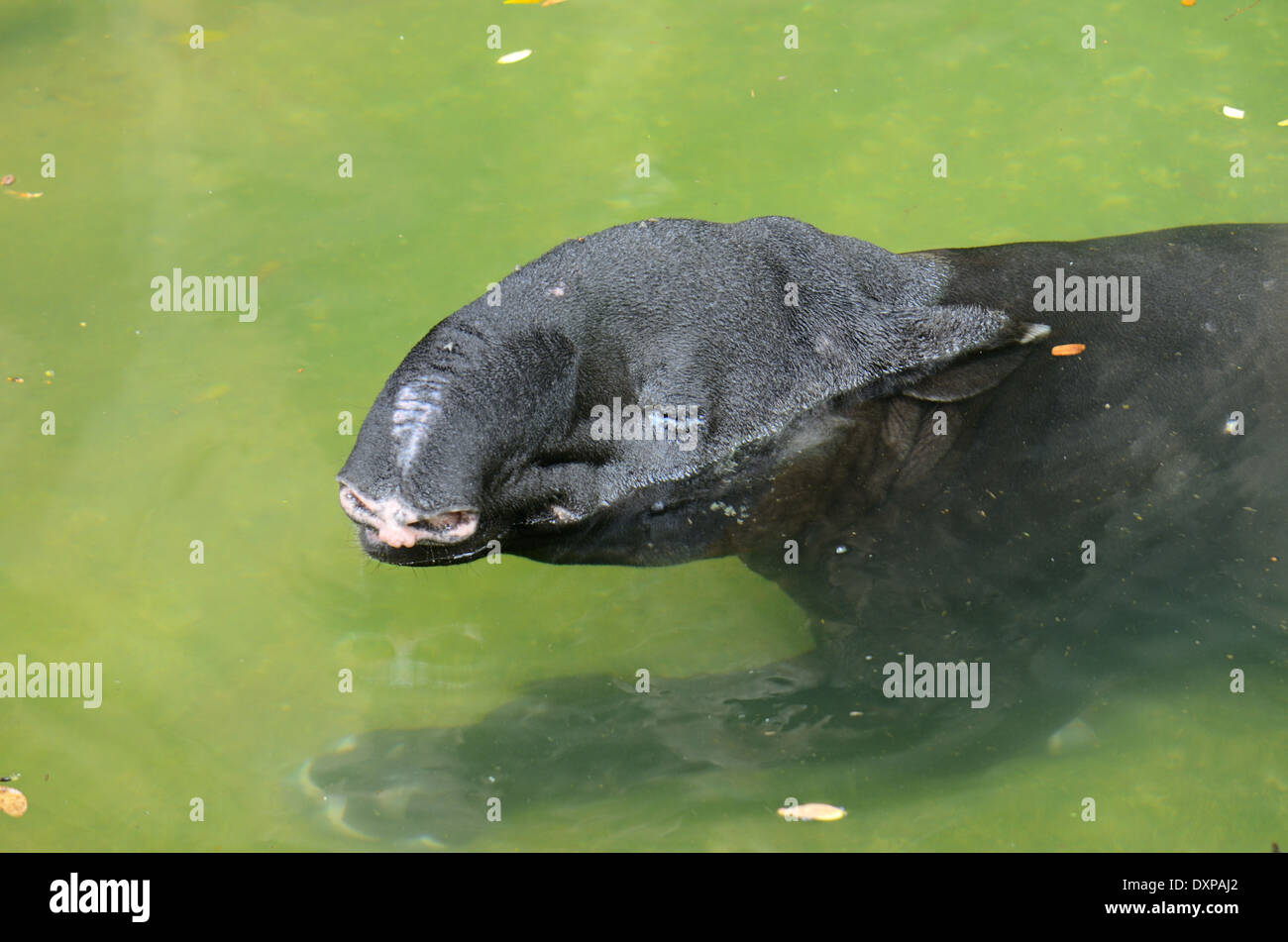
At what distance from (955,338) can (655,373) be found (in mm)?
1247

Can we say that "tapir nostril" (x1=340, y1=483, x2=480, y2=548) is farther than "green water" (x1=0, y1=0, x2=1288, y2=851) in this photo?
No

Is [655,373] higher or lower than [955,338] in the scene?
lower

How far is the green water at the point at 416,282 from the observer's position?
5199mm

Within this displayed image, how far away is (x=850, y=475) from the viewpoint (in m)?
4.85

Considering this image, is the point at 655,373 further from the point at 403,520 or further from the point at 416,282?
the point at 416,282

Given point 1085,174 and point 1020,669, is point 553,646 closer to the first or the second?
point 1020,669

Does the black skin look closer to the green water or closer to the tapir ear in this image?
the tapir ear

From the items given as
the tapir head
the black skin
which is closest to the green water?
the black skin

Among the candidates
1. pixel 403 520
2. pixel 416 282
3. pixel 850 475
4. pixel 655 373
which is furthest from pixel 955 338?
pixel 416 282

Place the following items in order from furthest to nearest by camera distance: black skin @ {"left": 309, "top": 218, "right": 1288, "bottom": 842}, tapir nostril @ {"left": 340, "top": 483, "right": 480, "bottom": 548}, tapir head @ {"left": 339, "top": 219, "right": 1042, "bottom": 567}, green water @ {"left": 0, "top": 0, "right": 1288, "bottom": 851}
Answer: green water @ {"left": 0, "top": 0, "right": 1288, "bottom": 851}
black skin @ {"left": 309, "top": 218, "right": 1288, "bottom": 842}
tapir head @ {"left": 339, "top": 219, "right": 1042, "bottom": 567}
tapir nostril @ {"left": 340, "top": 483, "right": 480, "bottom": 548}

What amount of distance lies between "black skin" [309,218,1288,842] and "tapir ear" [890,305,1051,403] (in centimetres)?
1

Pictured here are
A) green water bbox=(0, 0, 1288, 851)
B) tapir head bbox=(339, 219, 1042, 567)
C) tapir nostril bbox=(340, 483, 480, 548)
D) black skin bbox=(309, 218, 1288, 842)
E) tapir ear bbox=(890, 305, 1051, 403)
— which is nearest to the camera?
tapir nostril bbox=(340, 483, 480, 548)

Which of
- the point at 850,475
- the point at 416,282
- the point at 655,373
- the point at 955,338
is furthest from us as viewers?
the point at 416,282

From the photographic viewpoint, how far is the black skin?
4.24 m
